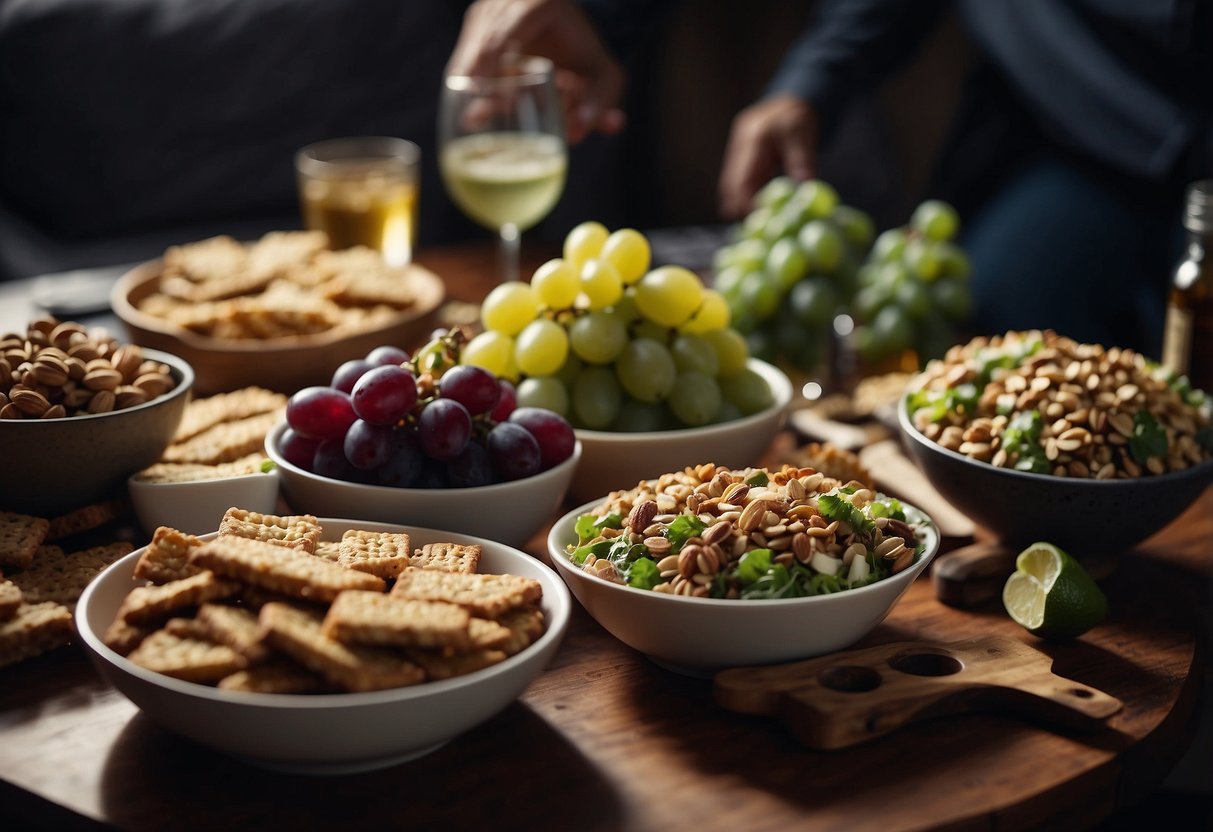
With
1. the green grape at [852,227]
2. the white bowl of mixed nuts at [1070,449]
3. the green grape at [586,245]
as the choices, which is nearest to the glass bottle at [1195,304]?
the white bowl of mixed nuts at [1070,449]

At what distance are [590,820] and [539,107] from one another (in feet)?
3.94

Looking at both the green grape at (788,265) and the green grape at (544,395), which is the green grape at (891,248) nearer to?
the green grape at (788,265)

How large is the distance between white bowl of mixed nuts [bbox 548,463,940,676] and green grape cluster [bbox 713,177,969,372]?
2.34 feet

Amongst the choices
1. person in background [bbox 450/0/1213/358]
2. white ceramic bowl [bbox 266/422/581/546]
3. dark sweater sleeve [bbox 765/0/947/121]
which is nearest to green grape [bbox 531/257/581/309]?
white ceramic bowl [bbox 266/422/581/546]

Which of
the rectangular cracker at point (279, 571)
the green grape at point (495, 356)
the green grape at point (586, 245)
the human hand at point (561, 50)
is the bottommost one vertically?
the rectangular cracker at point (279, 571)

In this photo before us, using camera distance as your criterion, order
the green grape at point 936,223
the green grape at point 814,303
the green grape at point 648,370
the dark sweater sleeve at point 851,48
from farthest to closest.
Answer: the dark sweater sleeve at point 851,48
the green grape at point 936,223
the green grape at point 814,303
the green grape at point 648,370

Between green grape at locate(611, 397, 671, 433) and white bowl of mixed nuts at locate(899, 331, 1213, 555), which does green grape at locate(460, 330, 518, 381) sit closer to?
green grape at locate(611, 397, 671, 433)

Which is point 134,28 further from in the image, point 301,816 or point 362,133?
point 301,816

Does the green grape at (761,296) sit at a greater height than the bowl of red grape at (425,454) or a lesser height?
greater

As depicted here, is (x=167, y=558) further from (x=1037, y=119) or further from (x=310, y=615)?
(x=1037, y=119)

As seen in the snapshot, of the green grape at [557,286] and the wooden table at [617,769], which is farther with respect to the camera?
the green grape at [557,286]

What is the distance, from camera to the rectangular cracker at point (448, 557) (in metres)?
0.90

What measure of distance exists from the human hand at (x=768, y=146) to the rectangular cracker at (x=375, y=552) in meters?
1.45

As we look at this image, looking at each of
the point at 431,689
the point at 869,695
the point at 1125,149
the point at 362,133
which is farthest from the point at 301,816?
the point at 362,133
